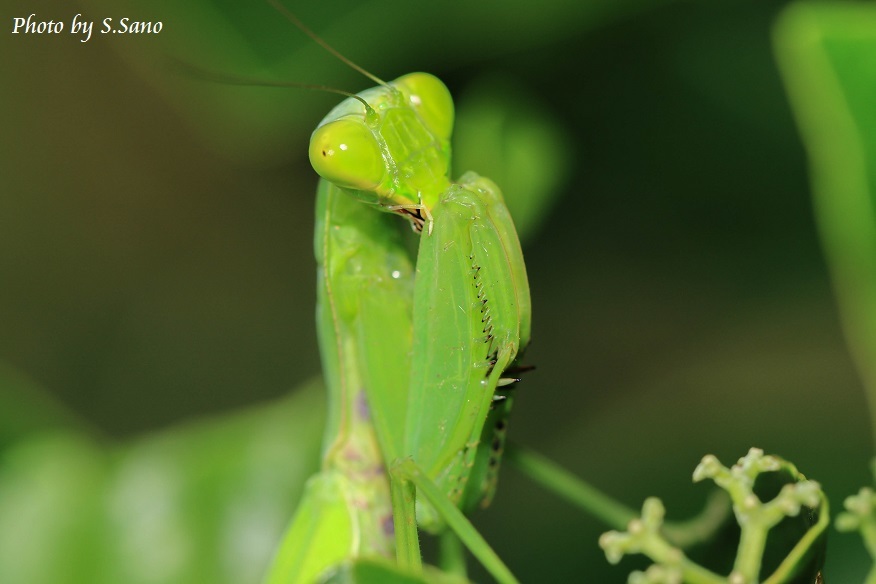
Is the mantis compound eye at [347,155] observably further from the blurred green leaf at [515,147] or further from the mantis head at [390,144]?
the blurred green leaf at [515,147]

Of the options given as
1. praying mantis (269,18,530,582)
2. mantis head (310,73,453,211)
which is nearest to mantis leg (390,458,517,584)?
praying mantis (269,18,530,582)

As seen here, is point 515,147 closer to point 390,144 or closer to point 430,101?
point 430,101

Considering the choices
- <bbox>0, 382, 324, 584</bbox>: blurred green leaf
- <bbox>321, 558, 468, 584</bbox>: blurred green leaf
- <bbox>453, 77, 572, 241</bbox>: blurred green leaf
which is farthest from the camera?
<bbox>453, 77, 572, 241</bbox>: blurred green leaf

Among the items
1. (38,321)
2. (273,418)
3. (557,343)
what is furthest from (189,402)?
(557,343)

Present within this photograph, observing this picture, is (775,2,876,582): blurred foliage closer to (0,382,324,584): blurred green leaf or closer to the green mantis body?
the green mantis body

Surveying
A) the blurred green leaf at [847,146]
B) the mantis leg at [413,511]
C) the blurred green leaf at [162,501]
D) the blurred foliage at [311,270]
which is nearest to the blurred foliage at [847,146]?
the blurred green leaf at [847,146]
